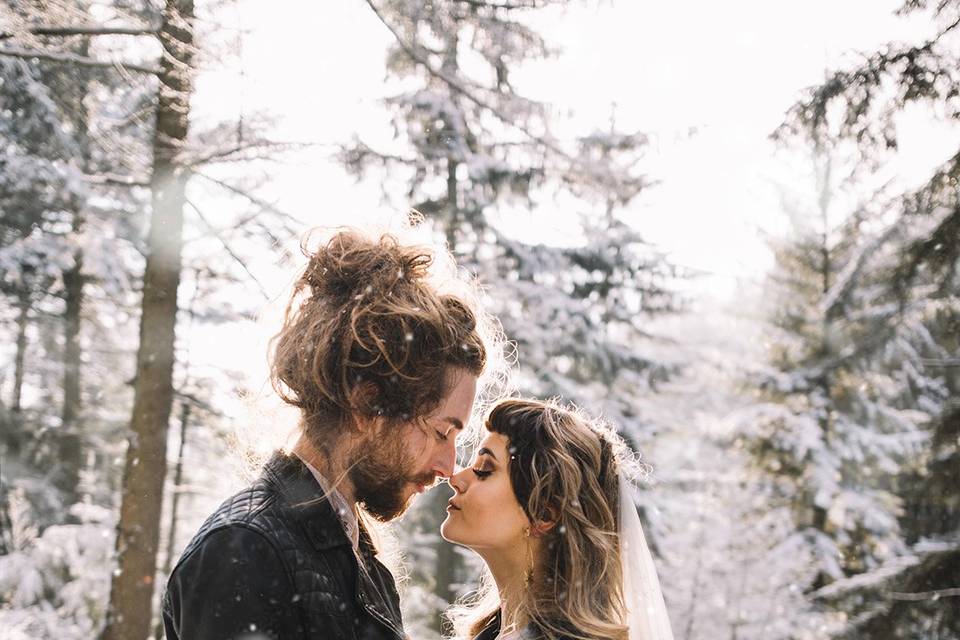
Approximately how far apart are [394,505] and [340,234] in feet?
2.71

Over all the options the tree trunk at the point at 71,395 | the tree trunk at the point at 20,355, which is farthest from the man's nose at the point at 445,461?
the tree trunk at the point at 20,355

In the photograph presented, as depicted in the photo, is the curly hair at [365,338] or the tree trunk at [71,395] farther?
the tree trunk at [71,395]

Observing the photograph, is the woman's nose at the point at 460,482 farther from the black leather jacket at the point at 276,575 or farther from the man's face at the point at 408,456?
the black leather jacket at the point at 276,575

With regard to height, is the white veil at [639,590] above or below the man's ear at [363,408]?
below

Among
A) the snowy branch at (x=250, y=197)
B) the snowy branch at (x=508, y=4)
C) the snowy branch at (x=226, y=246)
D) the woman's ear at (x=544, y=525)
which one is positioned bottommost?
the woman's ear at (x=544, y=525)

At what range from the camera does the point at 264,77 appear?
20.1 feet

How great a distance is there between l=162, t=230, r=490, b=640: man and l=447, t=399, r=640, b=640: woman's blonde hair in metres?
0.86

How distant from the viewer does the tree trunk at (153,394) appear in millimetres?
6547

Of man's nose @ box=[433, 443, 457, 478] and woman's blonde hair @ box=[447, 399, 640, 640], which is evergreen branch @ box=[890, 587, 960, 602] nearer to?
woman's blonde hair @ box=[447, 399, 640, 640]

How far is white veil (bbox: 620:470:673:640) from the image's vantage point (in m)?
3.36

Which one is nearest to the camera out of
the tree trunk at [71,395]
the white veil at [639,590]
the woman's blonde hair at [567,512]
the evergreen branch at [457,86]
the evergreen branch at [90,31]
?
the woman's blonde hair at [567,512]

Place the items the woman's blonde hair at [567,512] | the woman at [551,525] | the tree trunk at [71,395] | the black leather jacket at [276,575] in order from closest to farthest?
the black leather jacket at [276,575], the woman's blonde hair at [567,512], the woman at [551,525], the tree trunk at [71,395]

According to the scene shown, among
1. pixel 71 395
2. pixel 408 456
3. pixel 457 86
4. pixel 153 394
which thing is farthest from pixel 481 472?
pixel 71 395

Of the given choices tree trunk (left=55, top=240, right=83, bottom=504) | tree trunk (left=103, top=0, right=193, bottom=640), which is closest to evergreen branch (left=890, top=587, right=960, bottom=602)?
tree trunk (left=103, top=0, right=193, bottom=640)
